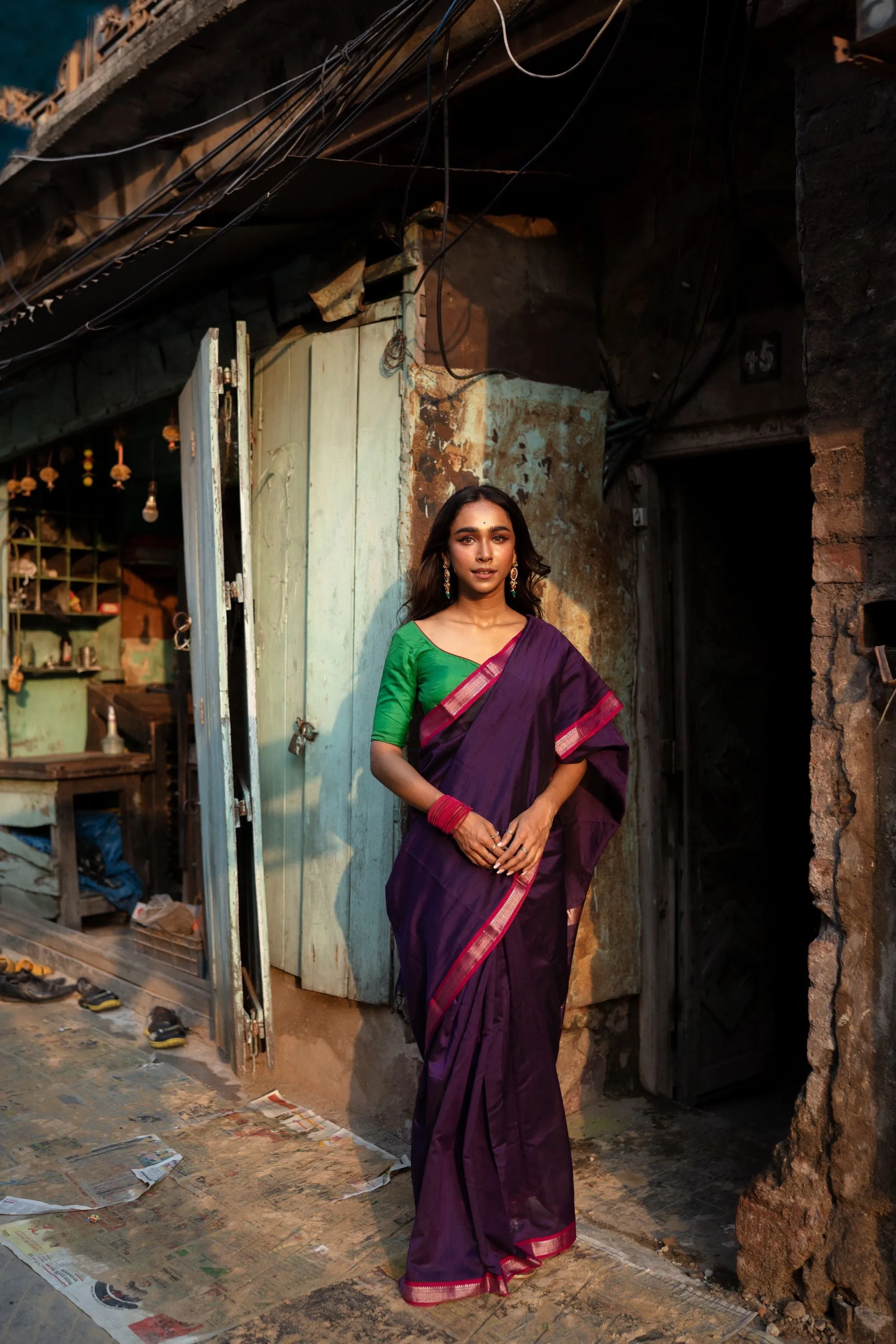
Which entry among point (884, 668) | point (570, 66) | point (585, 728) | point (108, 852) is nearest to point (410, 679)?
point (585, 728)

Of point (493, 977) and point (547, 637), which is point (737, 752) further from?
point (493, 977)

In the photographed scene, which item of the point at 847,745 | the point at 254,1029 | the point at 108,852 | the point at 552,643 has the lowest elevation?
the point at 254,1029

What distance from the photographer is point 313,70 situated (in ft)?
11.8

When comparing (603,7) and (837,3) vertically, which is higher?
(603,7)

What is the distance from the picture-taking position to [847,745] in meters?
2.49

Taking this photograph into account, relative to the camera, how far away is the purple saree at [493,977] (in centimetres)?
273

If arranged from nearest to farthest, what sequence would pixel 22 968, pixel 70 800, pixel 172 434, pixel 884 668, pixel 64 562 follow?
pixel 884 668, pixel 22 968, pixel 172 434, pixel 70 800, pixel 64 562

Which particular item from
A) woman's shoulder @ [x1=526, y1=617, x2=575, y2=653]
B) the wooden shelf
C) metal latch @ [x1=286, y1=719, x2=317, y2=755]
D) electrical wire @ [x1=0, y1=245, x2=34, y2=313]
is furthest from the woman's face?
the wooden shelf

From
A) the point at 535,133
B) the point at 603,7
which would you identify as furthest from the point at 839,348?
the point at 535,133

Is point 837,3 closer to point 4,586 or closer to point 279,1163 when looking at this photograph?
point 279,1163

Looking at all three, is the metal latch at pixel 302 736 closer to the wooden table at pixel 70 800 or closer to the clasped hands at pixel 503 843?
the clasped hands at pixel 503 843

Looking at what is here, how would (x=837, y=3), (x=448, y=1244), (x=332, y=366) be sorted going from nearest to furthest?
(x=837, y=3) → (x=448, y=1244) → (x=332, y=366)

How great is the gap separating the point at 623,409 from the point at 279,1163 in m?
2.91

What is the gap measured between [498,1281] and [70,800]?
4.26 metres
